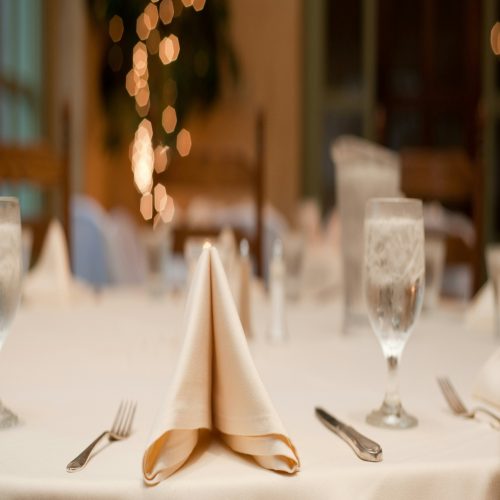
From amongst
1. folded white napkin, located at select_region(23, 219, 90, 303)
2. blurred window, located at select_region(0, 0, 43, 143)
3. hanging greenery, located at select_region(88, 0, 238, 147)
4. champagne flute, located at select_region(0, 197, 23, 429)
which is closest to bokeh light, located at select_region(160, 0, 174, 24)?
hanging greenery, located at select_region(88, 0, 238, 147)

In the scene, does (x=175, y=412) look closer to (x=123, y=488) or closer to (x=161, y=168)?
(x=123, y=488)

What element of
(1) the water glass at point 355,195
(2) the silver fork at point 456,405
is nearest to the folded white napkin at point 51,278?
(1) the water glass at point 355,195

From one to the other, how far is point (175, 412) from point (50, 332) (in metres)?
0.65

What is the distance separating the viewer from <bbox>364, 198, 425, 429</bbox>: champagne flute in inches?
26.7

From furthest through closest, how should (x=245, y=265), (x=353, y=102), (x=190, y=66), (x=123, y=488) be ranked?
(x=353, y=102)
(x=190, y=66)
(x=245, y=265)
(x=123, y=488)

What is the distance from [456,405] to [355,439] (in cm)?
18

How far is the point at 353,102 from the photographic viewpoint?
4957 millimetres

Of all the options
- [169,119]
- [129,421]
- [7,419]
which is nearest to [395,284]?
[129,421]

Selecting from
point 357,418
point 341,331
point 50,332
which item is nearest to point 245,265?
point 341,331

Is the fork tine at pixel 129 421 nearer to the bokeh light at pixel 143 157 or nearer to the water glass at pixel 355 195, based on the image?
the water glass at pixel 355 195

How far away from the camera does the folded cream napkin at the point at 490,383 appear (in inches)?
27.8

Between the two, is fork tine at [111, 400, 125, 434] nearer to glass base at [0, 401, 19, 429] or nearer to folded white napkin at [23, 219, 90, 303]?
glass base at [0, 401, 19, 429]

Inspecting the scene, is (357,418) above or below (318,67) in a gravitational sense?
below

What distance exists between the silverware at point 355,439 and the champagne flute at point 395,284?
45mm
